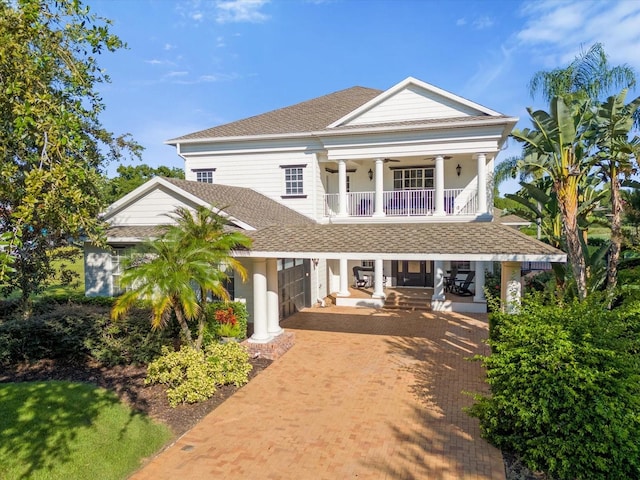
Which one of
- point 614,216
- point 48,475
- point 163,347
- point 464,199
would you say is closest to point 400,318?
point 464,199

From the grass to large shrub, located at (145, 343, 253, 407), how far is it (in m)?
0.91

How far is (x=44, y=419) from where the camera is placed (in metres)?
7.51

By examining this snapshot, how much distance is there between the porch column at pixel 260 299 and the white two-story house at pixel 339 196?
0.10 ft

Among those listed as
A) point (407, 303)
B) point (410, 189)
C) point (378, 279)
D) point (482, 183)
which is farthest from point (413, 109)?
point (407, 303)

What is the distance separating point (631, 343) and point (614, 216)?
5.25 meters

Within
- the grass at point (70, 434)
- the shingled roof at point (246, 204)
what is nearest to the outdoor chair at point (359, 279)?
the shingled roof at point (246, 204)

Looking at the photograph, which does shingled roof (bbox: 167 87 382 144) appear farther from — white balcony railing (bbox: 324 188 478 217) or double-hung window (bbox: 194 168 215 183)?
white balcony railing (bbox: 324 188 478 217)

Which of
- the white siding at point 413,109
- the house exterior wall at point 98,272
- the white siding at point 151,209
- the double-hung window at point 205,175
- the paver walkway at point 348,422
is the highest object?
the white siding at point 413,109

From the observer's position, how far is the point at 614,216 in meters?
10.4

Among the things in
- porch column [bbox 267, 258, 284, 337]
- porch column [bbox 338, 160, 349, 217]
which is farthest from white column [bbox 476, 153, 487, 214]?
porch column [bbox 267, 258, 284, 337]

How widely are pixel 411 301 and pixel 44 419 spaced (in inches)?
566

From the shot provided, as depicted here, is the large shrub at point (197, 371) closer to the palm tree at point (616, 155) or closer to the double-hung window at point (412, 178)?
the palm tree at point (616, 155)

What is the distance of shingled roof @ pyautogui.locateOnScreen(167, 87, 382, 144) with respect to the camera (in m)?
19.7

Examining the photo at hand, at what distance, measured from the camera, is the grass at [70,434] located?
245 inches
